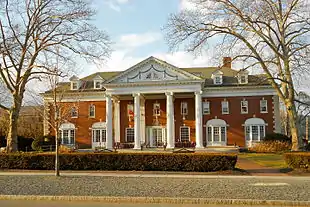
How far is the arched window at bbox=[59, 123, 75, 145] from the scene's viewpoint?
46.8 m

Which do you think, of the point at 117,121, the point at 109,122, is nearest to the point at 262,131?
the point at 117,121

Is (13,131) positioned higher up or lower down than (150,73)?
lower down

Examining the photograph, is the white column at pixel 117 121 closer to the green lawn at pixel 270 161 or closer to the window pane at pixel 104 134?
the window pane at pixel 104 134

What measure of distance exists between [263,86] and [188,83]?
978cm

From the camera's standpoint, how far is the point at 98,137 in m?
46.3

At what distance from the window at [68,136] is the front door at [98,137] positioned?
2.96 m

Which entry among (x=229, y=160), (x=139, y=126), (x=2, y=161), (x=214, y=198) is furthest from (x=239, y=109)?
(x=214, y=198)

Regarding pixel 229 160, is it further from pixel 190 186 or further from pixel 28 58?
pixel 28 58

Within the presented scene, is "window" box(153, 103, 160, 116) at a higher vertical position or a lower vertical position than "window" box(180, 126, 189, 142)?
higher

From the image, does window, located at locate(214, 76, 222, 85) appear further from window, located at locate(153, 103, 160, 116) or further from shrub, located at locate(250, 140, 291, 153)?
shrub, located at locate(250, 140, 291, 153)

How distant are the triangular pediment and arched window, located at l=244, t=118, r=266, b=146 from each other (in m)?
10.3

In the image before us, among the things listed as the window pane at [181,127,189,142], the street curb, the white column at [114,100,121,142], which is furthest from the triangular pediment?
the street curb

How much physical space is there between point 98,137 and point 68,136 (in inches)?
166

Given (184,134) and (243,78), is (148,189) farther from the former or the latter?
(243,78)
